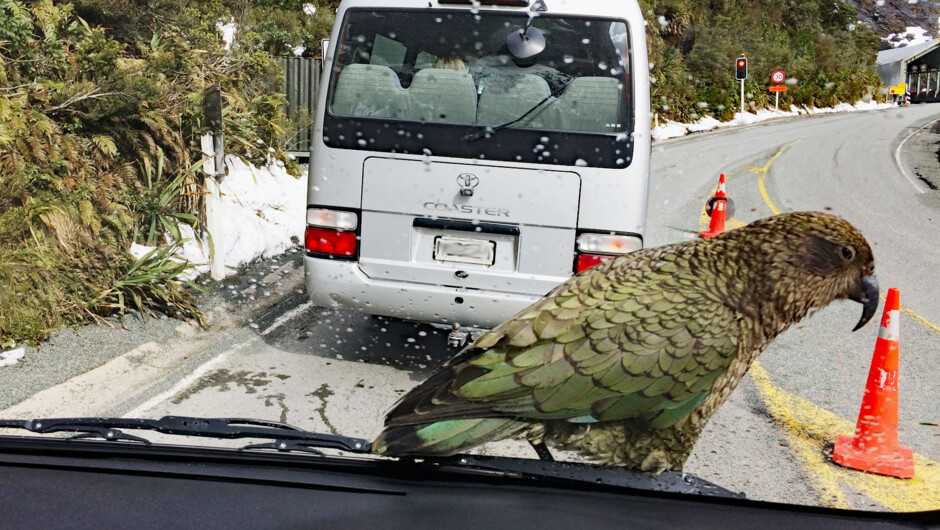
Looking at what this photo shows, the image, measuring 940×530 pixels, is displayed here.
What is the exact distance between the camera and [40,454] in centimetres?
153

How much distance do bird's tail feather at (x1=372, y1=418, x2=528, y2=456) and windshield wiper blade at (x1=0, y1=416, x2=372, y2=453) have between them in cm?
11

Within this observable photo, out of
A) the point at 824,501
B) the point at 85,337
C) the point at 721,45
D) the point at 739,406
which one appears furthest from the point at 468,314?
the point at 721,45

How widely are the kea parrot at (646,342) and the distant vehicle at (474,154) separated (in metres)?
2.14

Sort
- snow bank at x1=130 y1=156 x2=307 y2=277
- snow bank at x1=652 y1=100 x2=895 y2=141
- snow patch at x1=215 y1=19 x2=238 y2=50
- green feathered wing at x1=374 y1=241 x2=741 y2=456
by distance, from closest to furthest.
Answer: green feathered wing at x1=374 y1=241 x2=741 y2=456
snow bank at x1=130 y1=156 x2=307 y2=277
snow bank at x1=652 y1=100 x2=895 y2=141
snow patch at x1=215 y1=19 x2=238 y2=50

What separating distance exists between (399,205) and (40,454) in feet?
8.70

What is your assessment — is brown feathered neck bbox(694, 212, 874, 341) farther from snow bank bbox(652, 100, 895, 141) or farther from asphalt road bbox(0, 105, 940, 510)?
snow bank bbox(652, 100, 895, 141)

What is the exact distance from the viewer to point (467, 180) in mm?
3914

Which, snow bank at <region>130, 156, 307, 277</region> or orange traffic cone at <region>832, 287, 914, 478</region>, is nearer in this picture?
orange traffic cone at <region>832, 287, 914, 478</region>

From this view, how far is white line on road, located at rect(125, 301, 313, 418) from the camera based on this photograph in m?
3.99

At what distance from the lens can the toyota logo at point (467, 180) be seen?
12.8 feet

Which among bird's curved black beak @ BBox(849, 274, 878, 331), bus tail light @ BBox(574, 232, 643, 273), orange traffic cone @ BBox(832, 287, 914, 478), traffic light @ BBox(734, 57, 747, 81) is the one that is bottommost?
orange traffic cone @ BBox(832, 287, 914, 478)

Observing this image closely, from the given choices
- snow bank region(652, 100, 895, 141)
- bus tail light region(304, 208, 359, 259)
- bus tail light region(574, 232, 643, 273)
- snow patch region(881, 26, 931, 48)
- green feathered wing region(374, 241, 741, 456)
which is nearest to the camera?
green feathered wing region(374, 241, 741, 456)

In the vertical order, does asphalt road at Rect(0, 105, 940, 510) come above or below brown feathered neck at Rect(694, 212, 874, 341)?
below

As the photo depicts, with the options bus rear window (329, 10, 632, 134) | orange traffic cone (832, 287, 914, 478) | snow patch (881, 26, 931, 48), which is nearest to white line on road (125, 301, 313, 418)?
bus rear window (329, 10, 632, 134)
